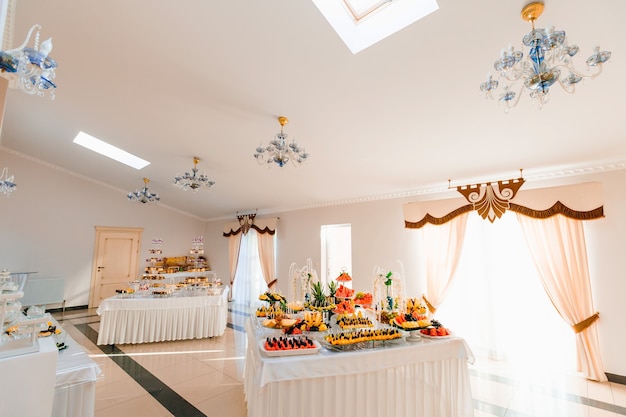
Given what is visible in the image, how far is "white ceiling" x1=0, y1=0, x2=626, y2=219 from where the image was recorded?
2004 millimetres

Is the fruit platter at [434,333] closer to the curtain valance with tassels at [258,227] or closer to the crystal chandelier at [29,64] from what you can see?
the crystal chandelier at [29,64]

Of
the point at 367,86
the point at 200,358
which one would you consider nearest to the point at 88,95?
the point at 367,86

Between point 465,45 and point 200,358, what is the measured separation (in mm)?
4716

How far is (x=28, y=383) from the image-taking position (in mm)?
1341

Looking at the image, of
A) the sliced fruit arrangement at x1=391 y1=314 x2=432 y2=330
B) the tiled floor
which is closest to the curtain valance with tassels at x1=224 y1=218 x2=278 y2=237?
the tiled floor

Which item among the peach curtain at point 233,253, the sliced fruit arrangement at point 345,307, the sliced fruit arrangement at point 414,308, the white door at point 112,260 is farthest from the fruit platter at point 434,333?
the white door at point 112,260

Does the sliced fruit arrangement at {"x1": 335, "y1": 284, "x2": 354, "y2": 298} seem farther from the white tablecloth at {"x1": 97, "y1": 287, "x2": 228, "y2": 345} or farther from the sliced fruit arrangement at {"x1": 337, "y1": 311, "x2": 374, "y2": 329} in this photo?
the white tablecloth at {"x1": 97, "y1": 287, "x2": 228, "y2": 345}

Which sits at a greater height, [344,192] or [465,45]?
[465,45]

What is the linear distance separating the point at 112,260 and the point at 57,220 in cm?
159

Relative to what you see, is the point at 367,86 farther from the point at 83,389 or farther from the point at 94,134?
the point at 94,134

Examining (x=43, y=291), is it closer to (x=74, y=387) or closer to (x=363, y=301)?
(x=74, y=387)

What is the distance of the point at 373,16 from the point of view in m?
2.13

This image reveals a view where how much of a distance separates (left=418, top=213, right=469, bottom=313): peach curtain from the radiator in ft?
26.5

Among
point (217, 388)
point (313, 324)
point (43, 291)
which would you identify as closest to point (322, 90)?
point (313, 324)
